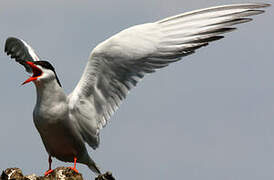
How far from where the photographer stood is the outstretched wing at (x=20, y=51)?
14.2 m

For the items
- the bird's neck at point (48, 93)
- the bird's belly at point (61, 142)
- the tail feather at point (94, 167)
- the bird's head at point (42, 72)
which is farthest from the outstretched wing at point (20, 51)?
the tail feather at point (94, 167)

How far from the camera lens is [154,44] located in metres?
11.7

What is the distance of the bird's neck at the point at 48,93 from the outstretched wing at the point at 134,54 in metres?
0.47

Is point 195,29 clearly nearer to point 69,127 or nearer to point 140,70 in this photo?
point 140,70

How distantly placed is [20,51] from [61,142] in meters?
3.72

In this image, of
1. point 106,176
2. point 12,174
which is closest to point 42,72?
point 12,174

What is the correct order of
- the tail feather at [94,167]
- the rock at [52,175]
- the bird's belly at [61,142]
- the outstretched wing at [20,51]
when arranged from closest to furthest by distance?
the rock at [52,175]
the bird's belly at [61,142]
the tail feather at [94,167]
the outstretched wing at [20,51]

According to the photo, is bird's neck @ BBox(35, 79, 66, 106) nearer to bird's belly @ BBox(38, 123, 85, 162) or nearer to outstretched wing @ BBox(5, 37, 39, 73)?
bird's belly @ BBox(38, 123, 85, 162)

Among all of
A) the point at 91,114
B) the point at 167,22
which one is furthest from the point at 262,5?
the point at 91,114

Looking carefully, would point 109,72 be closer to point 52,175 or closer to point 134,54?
point 134,54

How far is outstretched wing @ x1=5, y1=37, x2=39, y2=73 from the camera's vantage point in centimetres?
1423

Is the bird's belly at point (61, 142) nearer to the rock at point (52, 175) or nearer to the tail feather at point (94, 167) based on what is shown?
the tail feather at point (94, 167)

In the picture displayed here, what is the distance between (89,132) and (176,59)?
2313 mm

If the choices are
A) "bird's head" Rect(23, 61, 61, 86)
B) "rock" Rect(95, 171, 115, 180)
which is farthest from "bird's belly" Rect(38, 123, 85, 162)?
"rock" Rect(95, 171, 115, 180)
